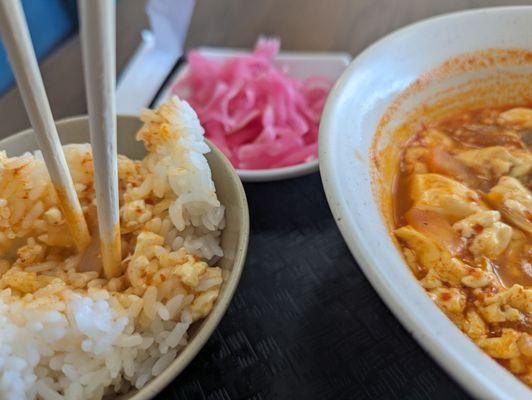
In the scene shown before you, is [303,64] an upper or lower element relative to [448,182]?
lower

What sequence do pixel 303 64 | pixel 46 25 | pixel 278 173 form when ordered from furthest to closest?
1. pixel 46 25
2. pixel 303 64
3. pixel 278 173

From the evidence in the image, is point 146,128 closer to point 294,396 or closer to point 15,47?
point 15,47

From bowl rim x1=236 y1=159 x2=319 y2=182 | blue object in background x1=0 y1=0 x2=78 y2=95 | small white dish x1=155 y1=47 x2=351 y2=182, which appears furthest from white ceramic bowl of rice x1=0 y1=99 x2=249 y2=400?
blue object in background x1=0 y1=0 x2=78 y2=95

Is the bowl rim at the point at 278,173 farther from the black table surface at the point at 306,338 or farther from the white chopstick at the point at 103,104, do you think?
the white chopstick at the point at 103,104

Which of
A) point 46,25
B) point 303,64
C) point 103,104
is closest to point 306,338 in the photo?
point 103,104

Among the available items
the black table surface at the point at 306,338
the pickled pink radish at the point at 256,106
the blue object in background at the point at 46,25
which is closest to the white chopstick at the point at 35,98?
the black table surface at the point at 306,338

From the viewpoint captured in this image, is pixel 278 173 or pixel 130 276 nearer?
pixel 130 276

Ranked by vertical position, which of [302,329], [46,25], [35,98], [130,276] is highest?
[35,98]

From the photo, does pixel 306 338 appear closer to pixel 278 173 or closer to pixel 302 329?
pixel 302 329
